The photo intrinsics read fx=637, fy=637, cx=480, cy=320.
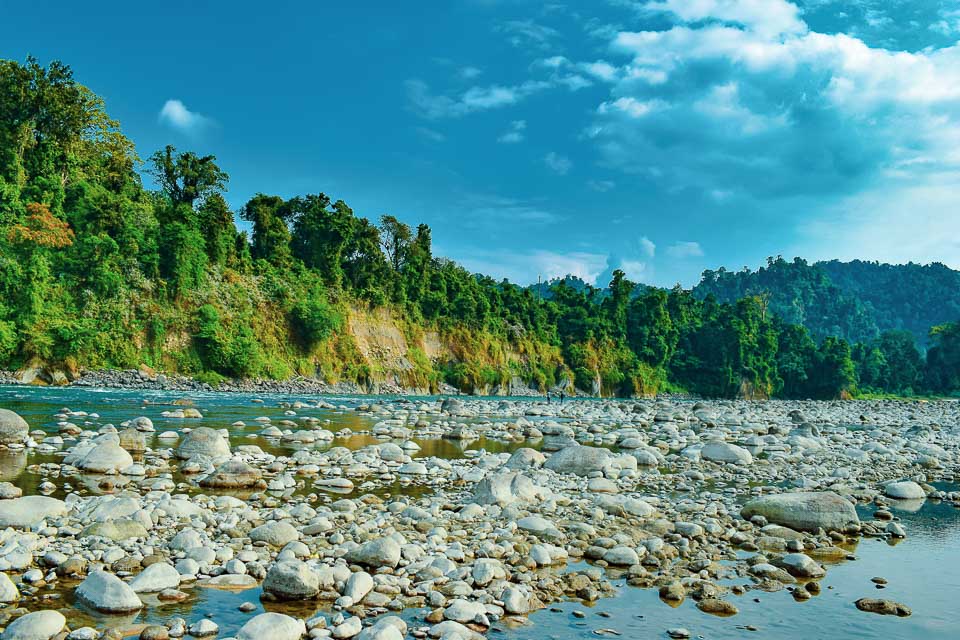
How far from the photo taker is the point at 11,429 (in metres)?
12.6

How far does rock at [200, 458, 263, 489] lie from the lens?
374 inches

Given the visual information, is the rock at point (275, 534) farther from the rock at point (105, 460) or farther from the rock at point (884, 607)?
the rock at point (884, 607)

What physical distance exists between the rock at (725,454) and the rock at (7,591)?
531 inches

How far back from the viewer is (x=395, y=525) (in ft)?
24.6

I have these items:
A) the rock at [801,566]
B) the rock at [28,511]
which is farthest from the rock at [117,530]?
the rock at [801,566]

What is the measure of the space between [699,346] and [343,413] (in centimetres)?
8804

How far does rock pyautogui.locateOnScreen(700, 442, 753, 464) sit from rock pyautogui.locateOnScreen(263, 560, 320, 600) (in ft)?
38.7

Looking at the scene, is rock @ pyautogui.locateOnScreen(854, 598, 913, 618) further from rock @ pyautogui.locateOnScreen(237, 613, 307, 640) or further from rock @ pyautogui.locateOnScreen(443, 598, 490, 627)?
rock @ pyautogui.locateOnScreen(237, 613, 307, 640)

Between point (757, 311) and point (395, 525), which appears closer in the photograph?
point (395, 525)

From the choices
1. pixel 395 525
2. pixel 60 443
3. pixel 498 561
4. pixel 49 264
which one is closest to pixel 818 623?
pixel 498 561

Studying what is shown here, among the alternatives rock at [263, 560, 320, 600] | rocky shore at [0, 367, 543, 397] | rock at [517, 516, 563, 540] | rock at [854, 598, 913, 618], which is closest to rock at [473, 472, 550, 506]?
rock at [517, 516, 563, 540]

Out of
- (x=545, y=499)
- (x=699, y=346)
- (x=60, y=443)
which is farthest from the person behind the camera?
(x=699, y=346)

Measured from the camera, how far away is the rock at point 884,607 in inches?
215

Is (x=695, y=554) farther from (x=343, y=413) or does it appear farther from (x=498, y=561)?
(x=343, y=413)
